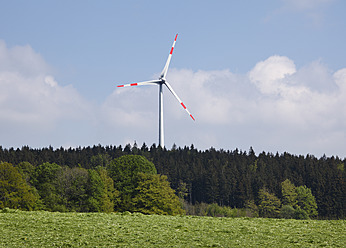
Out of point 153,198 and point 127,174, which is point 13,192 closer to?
point 153,198

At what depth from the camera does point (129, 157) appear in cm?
10169

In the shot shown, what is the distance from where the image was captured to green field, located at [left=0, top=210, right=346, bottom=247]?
2816cm

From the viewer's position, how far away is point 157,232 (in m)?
30.8

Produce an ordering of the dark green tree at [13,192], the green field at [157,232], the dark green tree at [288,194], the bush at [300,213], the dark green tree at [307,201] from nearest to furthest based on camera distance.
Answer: the green field at [157,232], the dark green tree at [13,192], the bush at [300,213], the dark green tree at [307,201], the dark green tree at [288,194]

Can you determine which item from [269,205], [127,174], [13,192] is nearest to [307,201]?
[269,205]

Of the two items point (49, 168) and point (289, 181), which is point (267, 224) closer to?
point (49, 168)

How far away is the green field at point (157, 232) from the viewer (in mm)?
28156

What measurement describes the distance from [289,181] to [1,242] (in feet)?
513

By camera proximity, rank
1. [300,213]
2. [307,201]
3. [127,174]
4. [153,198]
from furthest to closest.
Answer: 1. [307,201]
2. [300,213]
3. [127,174]
4. [153,198]

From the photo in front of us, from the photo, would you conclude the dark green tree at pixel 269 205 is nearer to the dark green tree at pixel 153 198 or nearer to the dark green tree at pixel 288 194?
the dark green tree at pixel 288 194

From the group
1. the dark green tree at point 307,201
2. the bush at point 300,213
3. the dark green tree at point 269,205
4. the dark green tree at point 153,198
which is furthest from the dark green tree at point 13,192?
the dark green tree at point 307,201

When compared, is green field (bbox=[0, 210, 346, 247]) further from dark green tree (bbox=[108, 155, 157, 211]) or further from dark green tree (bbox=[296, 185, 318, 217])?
dark green tree (bbox=[296, 185, 318, 217])

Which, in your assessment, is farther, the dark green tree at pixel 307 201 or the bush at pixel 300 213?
the dark green tree at pixel 307 201

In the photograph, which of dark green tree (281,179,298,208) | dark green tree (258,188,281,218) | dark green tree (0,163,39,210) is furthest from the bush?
dark green tree (0,163,39,210)
